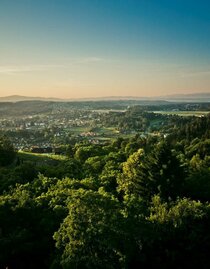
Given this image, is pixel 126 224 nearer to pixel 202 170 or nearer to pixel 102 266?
pixel 102 266

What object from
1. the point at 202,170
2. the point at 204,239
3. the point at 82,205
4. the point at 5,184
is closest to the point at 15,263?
the point at 82,205

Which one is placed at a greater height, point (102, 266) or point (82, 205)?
point (82, 205)

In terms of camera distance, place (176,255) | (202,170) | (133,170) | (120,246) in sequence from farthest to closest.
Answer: (202,170) < (133,170) < (176,255) < (120,246)

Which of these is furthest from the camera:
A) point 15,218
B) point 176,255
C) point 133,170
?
point 133,170

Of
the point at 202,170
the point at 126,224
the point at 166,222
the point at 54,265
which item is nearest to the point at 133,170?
the point at 202,170

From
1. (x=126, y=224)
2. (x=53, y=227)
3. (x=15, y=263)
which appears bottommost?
(x=15, y=263)

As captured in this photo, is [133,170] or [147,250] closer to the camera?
[147,250]

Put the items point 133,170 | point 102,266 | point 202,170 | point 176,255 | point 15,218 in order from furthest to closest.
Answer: point 202,170 → point 133,170 → point 15,218 → point 176,255 → point 102,266

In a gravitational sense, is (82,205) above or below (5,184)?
above

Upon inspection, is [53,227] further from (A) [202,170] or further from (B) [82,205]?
(A) [202,170]
